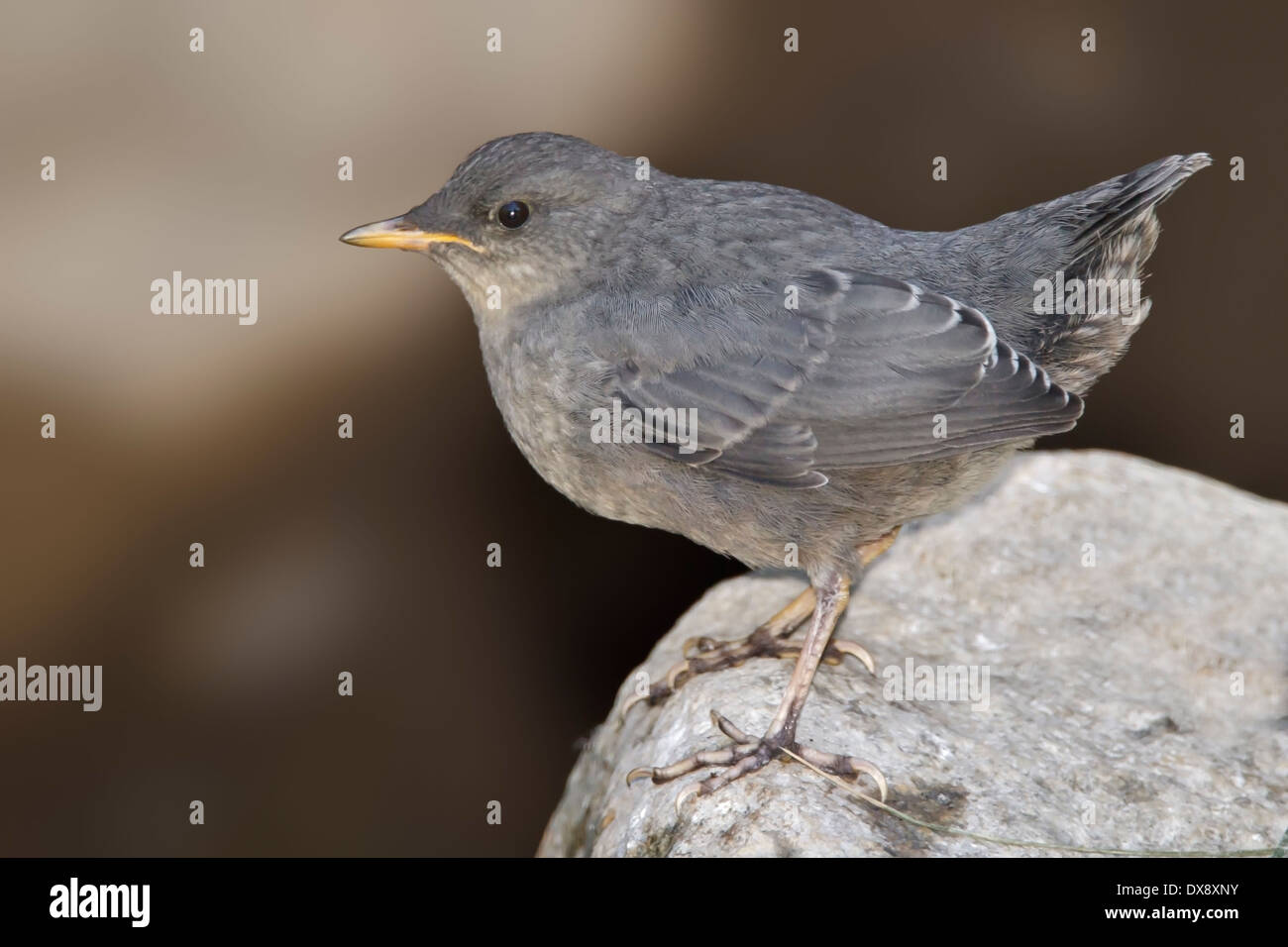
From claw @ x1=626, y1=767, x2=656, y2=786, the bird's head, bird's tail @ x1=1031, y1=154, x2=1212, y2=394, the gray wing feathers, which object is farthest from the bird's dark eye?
claw @ x1=626, y1=767, x2=656, y2=786

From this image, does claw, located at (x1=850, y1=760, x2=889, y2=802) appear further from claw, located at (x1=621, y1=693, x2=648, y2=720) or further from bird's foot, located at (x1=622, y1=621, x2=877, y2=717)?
claw, located at (x1=621, y1=693, x2=648, y2=720)

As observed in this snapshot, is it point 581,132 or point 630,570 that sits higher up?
point 581,132

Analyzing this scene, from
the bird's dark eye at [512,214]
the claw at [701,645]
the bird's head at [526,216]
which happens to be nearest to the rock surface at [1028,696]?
the claw at [701,645]

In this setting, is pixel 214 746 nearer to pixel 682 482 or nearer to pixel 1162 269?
pixel 682 482

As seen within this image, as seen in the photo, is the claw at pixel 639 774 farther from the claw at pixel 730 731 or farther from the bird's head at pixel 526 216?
the bird's head at pixel 526 216

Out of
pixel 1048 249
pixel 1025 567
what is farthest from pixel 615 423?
pixel 1025 567

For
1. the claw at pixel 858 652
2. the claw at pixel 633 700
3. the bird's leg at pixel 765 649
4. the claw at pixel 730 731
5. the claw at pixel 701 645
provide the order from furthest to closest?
the claw at pixel 701 645 → the claw at pixel 633 700 → the bird's leg at pixel 765 649 → the claw at pixel 858 652 → the claw at pixel 730 731
